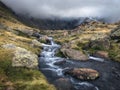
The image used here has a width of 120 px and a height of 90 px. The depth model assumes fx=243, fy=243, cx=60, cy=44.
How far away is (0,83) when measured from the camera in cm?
7044

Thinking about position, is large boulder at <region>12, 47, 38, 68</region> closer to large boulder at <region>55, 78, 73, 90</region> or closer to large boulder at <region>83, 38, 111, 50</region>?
large boulder at <region>55, 78, 73, 90</region>

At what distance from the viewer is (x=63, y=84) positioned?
252ft

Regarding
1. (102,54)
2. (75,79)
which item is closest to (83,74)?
(75,79)

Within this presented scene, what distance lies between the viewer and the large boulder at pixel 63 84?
74375 mm

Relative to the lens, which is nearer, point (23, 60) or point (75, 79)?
point (75, 79)

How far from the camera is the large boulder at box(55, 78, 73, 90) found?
74.4m

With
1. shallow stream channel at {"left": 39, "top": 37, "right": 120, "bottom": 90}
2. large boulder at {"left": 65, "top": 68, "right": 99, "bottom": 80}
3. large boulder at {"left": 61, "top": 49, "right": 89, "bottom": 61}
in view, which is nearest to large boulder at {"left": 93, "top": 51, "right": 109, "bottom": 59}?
shallow stream channel at {"left": 39, "top": 37, "right": 120, "bottom": 90}

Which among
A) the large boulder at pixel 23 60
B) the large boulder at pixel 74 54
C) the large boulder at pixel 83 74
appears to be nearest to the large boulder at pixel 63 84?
the large boulder at pixel 83 74

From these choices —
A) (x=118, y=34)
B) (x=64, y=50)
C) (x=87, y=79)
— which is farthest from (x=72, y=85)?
(x=118, y=34)

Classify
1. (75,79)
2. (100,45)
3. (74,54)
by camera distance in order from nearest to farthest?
(75,79) < (74,54) < (100,45)

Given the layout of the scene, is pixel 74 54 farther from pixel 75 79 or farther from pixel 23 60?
pixel 23 60

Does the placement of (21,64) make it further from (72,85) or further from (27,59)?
(72,85)

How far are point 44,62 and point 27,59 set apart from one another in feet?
71.8

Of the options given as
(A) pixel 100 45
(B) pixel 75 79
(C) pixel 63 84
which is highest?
(A) pixel 100 45
